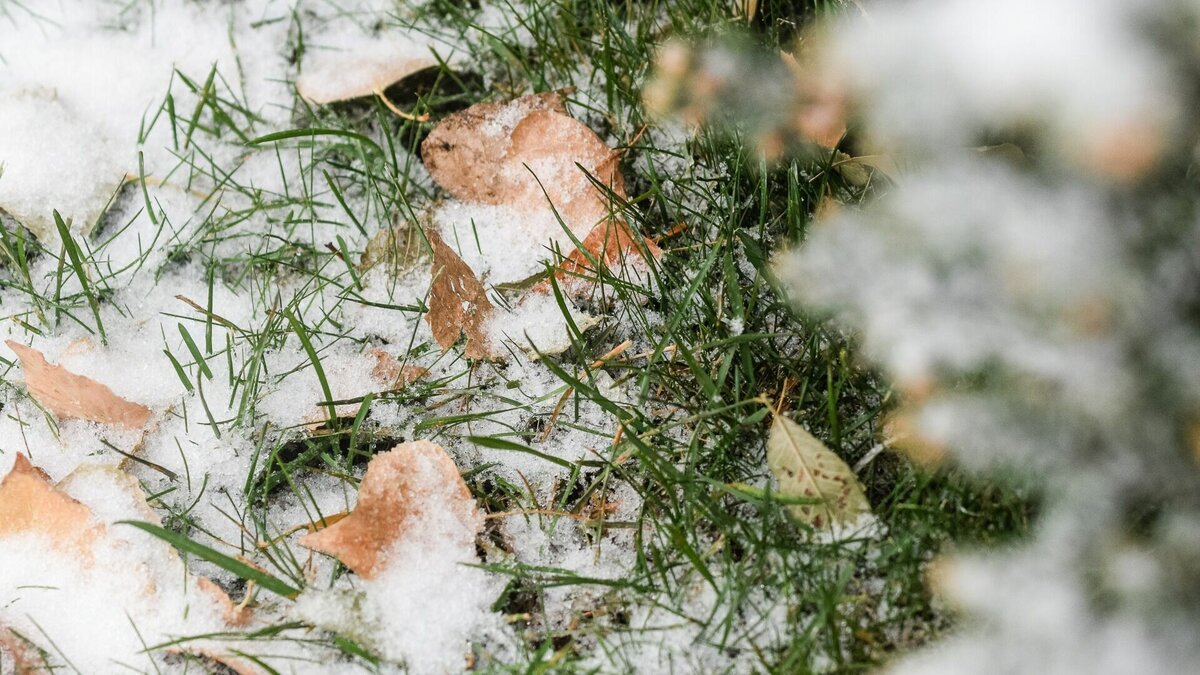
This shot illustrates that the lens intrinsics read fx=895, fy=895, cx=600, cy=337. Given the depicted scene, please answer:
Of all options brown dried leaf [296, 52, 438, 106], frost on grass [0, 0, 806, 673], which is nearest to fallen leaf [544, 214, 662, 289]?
frost on grass [0, 0, 806, 673]

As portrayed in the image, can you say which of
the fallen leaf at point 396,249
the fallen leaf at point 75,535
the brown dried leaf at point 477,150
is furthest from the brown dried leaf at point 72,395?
the brown dried leaf at point 477,150

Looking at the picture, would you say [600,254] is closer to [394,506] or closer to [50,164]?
[394,506]

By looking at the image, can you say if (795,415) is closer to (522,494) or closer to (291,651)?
(522,494)

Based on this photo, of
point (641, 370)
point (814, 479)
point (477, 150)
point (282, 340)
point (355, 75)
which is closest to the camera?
point (814, 479)

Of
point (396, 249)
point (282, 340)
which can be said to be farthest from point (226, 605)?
point (396, 249)

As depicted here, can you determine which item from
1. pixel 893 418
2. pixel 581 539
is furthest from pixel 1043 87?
pixel 581 539

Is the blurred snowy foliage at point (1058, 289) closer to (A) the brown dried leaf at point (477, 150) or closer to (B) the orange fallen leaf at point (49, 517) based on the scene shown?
(A) the brown dried leaf at point (477, 150)
